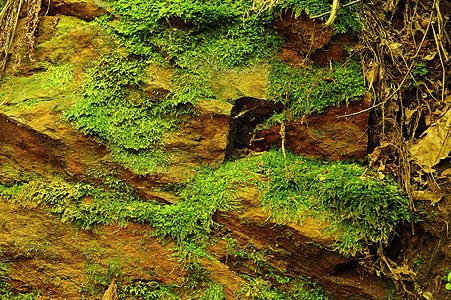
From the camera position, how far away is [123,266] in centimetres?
365

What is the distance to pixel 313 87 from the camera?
393 centimetres

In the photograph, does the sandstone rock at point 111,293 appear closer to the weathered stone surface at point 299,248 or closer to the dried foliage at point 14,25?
the weathered stone surface at point 299,248

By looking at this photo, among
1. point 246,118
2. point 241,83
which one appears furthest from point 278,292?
point 241,83

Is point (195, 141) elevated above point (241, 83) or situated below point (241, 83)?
below

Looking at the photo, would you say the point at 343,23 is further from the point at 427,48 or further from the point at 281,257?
the point at 281,257

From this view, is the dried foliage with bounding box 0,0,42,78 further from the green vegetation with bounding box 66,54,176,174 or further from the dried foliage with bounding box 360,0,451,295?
the dried foliage with bounding box 360,0,451,295

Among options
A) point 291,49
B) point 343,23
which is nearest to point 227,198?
point 291,49

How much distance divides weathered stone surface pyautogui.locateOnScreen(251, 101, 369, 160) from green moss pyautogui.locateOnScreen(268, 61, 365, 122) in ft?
0.30

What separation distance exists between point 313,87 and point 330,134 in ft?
1.78

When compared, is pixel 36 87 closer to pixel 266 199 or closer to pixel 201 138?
pixel 201 138

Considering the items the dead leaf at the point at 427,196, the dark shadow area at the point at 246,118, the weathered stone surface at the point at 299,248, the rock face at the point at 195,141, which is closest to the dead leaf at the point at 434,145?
the dead leaf at the point at 427,196

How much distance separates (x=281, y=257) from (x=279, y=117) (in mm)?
1486

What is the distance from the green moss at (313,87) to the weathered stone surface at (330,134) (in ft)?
0.30

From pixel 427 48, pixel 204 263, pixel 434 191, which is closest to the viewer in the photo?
pixel 434 191
